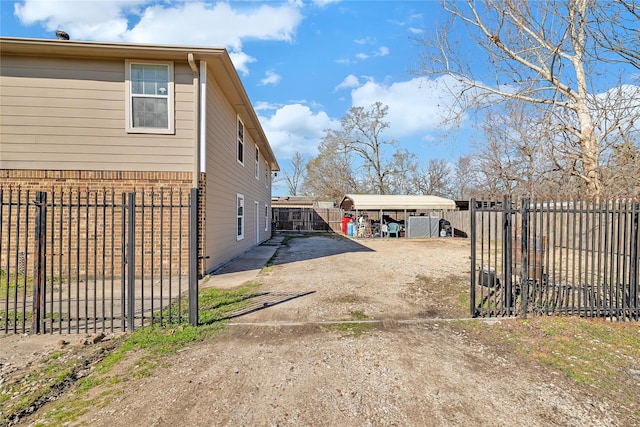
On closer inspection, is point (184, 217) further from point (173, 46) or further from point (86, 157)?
point (173, 46)

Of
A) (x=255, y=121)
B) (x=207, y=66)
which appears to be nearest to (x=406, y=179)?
(x=255, y=121)

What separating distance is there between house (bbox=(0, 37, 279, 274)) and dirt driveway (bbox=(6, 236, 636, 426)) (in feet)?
13.3

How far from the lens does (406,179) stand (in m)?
34.7

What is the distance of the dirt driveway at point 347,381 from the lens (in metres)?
2.38

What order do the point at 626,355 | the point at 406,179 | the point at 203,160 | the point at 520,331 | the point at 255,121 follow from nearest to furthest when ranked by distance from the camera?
1. the point at 626,355
2. the point at 520,331
3. the point at 203,160
4. the point at 255,121
5. the point at 406,179

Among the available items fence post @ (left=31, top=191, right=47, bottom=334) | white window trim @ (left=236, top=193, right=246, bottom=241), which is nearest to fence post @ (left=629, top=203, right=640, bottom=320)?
fence post @ (left=31, top=191, right=47, bottom=334)

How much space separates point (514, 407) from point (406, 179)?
33711 millimetres

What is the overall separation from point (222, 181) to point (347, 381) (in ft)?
22.7

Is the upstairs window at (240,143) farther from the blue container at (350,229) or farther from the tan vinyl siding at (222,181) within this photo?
the blue container at (350,229)

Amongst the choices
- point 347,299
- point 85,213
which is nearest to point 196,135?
point 85,213

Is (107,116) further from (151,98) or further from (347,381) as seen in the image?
(347,381)

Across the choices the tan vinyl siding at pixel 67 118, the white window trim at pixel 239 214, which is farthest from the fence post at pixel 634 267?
the white window trim at pixel 239 214

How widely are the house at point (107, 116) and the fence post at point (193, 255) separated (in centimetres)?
298

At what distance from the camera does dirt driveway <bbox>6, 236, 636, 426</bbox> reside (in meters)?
2.38
